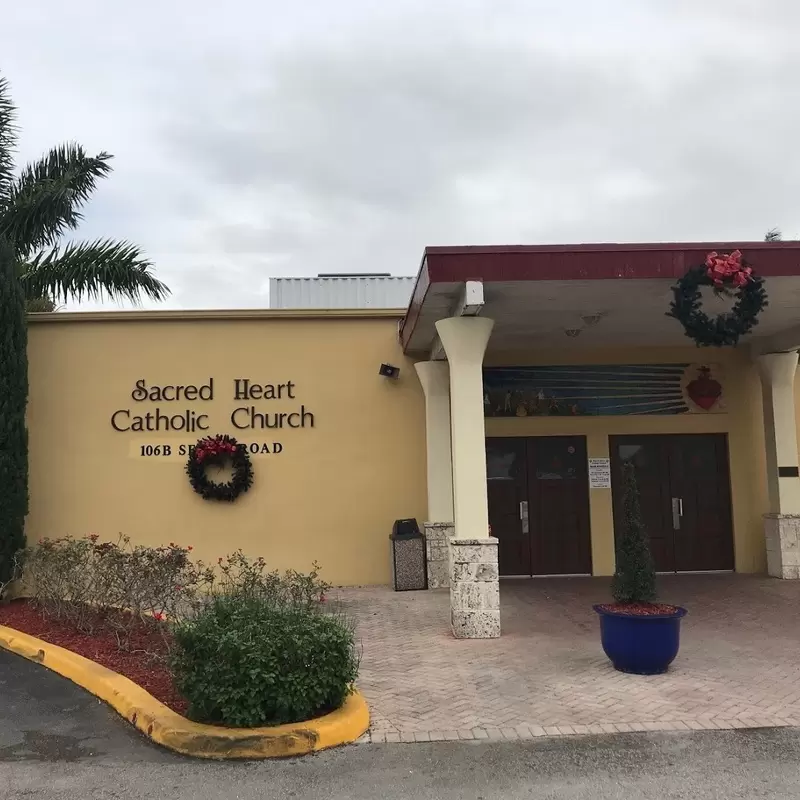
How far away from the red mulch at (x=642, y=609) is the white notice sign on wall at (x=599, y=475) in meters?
5.18

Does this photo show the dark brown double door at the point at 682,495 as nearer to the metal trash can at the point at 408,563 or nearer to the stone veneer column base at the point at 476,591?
the metal trash can at the point at 408,563

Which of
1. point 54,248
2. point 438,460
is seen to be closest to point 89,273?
point 54,248

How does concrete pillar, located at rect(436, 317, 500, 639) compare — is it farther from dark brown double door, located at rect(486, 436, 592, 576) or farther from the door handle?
the door handle

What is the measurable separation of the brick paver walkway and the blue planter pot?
12cm

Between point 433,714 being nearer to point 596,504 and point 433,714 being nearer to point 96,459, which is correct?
point 596,504

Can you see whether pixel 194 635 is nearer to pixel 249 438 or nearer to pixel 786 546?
pixel 249 438

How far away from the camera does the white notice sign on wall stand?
11.3m

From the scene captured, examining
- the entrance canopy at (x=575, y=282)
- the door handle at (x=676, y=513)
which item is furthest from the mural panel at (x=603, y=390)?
the entrance canopy at (x=575, y=282)

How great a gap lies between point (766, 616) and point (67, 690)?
23.5 feet

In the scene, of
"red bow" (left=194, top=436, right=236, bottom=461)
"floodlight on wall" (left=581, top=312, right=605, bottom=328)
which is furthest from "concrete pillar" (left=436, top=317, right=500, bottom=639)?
"red bow" (left=194, top=436, right=236, bottom=461)

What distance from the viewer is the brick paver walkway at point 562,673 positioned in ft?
16.8

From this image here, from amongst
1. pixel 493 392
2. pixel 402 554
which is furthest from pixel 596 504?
pixel 402 554

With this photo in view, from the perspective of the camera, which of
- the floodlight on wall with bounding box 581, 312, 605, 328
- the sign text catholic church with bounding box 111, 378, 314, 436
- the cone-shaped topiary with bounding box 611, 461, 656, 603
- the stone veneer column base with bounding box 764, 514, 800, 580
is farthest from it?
the sign text catholic church with bounding box 111, 378, 314, 436

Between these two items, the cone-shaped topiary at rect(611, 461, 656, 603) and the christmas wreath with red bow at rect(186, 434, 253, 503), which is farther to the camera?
the christmas wreath with red bow at rect(186, 434, 253, 503)
